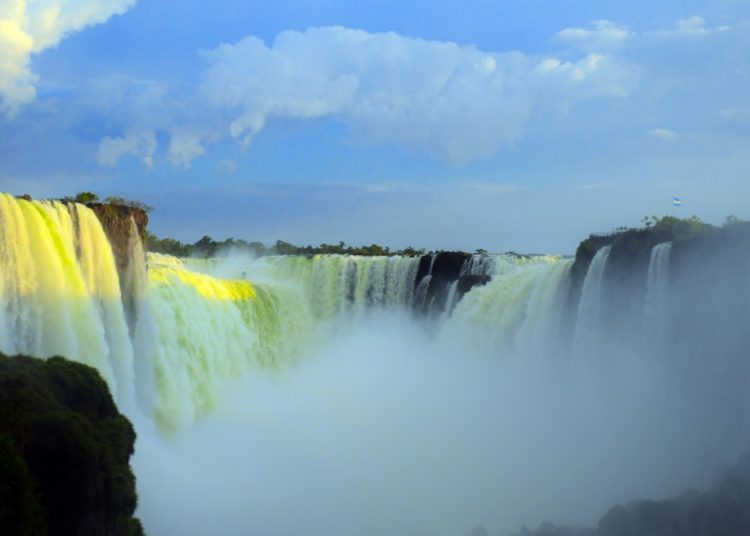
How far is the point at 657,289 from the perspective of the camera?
15.8m

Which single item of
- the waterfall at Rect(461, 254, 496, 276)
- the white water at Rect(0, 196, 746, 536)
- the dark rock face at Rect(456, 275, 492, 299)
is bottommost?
the white water at Rect(0, 196, 746, 536)

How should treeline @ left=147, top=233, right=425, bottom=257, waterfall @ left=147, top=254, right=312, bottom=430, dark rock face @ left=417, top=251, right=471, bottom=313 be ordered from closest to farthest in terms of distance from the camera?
waterfall @ left=147, top=254, right=312, bottom=430, dark rock face @ left=417, top=251, right=471, bottom=313, treeline @ left=147, top=233, right=425, bottom=257

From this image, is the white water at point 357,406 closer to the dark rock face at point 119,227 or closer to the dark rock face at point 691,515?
the dark rock face at point 119,227

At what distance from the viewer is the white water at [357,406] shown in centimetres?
1361

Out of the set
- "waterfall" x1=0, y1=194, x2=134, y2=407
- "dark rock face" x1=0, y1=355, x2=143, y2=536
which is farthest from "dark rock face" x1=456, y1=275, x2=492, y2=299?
"dark rock face" x1=0, y1=355, x2=143, y2=536

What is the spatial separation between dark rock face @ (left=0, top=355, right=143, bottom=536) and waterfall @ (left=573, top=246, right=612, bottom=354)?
12142mm

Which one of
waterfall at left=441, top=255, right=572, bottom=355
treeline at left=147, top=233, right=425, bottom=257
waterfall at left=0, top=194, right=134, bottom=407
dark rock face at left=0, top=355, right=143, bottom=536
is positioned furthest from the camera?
treeline at left=147, top=233, right=425, bottom=257

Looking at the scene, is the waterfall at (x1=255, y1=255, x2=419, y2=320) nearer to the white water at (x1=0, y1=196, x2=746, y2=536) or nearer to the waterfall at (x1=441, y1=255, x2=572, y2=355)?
the white water at (x1=0, y1=196, x2=746, y2=536)

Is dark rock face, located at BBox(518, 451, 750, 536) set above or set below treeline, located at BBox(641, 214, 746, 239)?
below

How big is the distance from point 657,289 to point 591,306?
2040 millimetres

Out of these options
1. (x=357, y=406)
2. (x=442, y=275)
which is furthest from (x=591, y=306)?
(x=442, y=275)

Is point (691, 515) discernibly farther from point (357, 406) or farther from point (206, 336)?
point (206, 336)

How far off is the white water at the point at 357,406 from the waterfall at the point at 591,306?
0.05 m

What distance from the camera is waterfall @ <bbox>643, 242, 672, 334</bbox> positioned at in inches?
616
